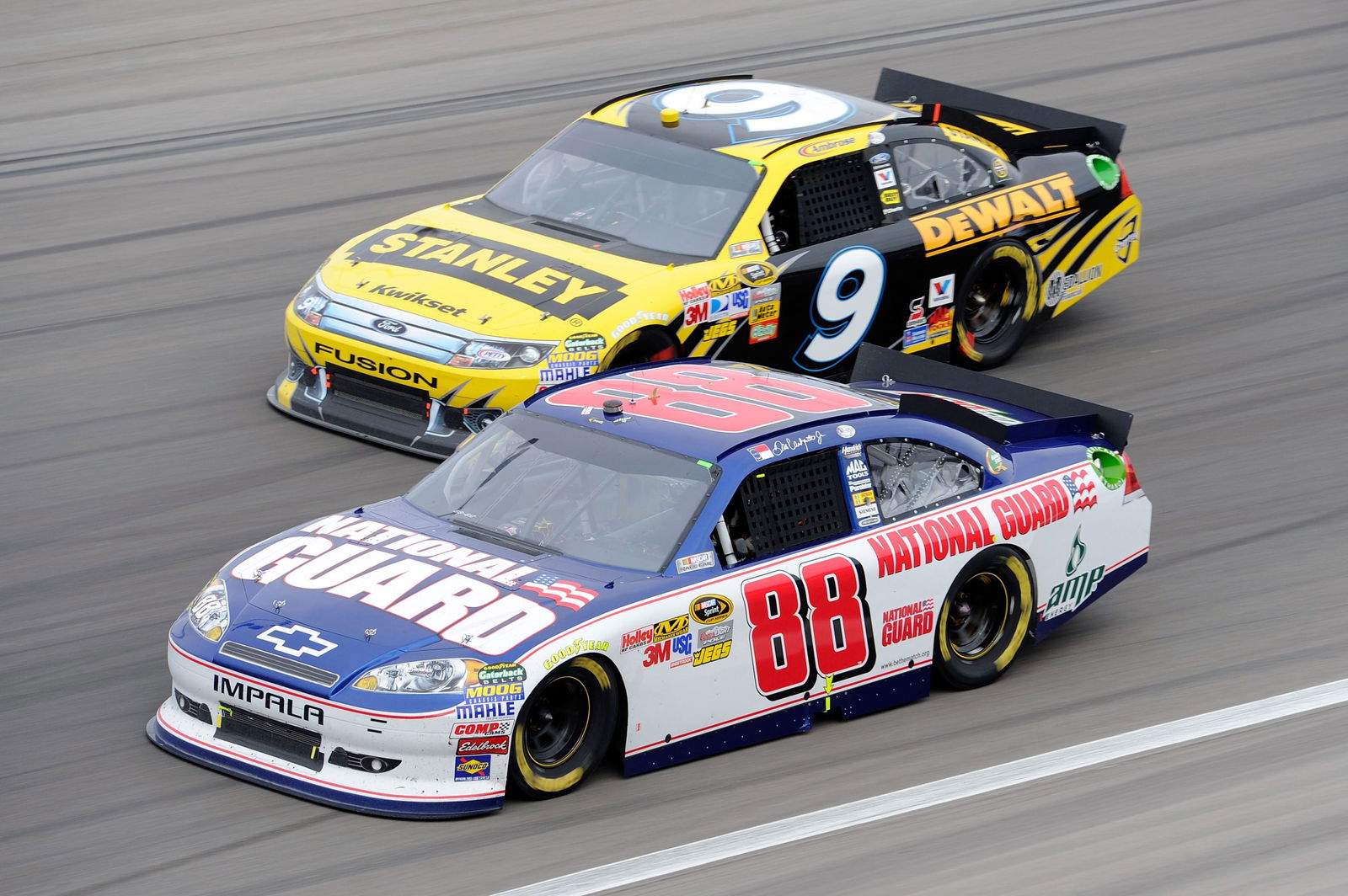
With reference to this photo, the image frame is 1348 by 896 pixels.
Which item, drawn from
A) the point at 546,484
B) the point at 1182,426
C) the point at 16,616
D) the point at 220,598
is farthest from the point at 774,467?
the point at 1182,426

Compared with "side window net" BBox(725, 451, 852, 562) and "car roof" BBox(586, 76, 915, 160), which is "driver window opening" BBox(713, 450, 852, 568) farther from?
"car roof" BBox(586, 76, 915, 160)

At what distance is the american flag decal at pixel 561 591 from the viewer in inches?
263

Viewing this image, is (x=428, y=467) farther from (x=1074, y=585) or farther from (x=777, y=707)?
(x=1074, y=585)

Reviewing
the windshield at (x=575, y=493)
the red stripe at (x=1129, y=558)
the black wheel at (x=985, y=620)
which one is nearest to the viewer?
the windshield at (x=575, y=493)

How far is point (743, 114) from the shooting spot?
1142cm

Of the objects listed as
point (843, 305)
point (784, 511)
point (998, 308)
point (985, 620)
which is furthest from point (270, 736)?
point (998, 308)

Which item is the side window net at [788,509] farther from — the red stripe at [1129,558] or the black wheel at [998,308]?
the black wheel at [998,308]

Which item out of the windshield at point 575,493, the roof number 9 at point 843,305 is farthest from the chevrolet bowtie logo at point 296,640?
the roof number 9 at point 843,305

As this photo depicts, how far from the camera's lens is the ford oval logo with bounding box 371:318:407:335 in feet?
32.5

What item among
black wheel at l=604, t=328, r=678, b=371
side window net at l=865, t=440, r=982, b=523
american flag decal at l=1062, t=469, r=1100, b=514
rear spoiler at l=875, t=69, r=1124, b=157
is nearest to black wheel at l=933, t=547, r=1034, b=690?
side window net at l=865, t=440, r=982, b=523

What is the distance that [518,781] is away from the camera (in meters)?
6.54

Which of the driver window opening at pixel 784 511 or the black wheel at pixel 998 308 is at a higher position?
the driver window opening at pixel 784 511

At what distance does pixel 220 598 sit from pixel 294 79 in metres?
11.0

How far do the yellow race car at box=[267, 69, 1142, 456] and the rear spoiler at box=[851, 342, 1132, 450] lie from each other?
1360 mm
